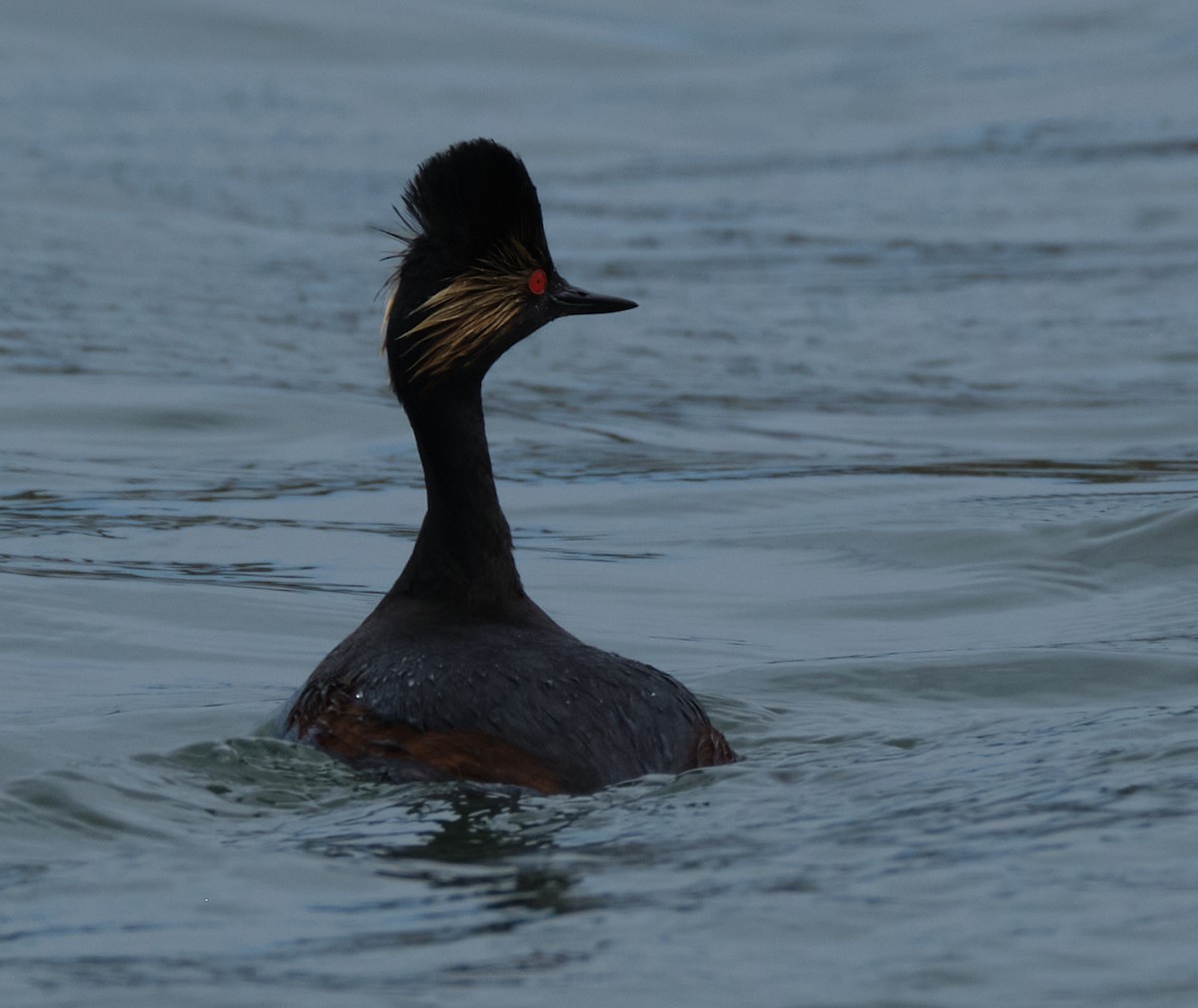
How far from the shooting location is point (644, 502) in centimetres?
1178

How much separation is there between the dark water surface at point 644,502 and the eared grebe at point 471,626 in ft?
0.41

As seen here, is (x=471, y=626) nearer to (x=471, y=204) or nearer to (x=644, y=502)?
(x=471, y=204)

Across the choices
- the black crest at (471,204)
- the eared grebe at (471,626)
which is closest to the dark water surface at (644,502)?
the eared grebe at (471,626)

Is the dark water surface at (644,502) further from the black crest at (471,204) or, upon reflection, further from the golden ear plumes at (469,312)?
the black crest at (471,204)

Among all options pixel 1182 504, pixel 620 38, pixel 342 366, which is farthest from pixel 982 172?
pixel 1182 504

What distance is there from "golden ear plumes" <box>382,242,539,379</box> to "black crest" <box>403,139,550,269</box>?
55 millimetres

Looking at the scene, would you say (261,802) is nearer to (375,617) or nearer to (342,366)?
(375,617)

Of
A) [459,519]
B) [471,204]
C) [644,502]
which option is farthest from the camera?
[644,502]

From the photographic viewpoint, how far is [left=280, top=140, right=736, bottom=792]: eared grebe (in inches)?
229

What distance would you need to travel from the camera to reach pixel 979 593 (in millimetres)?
9664

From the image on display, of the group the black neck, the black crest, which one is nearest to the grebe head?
the black crest

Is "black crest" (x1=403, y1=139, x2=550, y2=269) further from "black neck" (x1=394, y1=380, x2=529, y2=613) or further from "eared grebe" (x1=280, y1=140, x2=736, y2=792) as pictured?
"black neck" (x1=394, y1=380, x2=529, y2=613)

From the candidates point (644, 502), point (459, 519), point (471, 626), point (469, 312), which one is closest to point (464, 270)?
point (469, 312)

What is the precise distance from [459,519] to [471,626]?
0.41 metres
